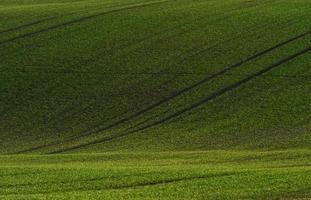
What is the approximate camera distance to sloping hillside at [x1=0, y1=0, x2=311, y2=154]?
44500 mm

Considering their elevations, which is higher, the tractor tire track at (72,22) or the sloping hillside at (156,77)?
the tractor tire track at (72,22)

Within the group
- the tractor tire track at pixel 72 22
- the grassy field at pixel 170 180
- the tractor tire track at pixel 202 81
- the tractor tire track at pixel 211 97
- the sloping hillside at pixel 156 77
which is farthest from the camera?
the tractor tire track at pixel 72 22

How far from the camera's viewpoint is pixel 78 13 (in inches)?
2734

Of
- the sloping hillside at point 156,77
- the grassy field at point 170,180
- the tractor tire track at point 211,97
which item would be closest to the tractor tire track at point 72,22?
the sloping hillside at point 156,77

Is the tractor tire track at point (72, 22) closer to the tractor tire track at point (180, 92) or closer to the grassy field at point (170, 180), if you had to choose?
the tractor tire track at point (180, 92)

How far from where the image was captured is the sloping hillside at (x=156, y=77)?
146ft

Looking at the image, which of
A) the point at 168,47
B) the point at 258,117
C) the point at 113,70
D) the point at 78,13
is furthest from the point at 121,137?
the point at 78,13

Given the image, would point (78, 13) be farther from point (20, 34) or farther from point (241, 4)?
point (241, 4)

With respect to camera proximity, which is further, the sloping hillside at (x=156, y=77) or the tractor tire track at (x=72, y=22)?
the tractor tire track at (x=72, y=22)

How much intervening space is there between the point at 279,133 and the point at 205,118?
5.21m

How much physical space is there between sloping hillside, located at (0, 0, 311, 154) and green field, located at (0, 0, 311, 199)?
11 centimetres

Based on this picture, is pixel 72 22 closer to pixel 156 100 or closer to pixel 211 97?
pixel 156 100

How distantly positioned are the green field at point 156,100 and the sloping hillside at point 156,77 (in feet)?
0.37

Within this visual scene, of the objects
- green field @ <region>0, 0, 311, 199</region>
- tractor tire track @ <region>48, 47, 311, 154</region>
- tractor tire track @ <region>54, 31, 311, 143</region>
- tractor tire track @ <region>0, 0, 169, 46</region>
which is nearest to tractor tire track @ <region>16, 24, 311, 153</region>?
tractor tire track @ <region>54, 31, 311, 143</region>
